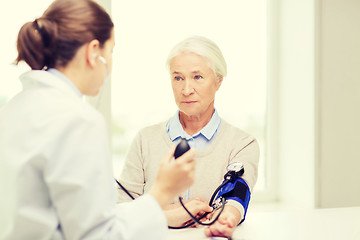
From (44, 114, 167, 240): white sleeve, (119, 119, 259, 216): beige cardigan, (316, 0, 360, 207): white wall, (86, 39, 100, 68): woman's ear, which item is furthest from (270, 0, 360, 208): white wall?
(44, 114, 167, 240): white sleeve

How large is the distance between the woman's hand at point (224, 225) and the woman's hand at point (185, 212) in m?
0.09

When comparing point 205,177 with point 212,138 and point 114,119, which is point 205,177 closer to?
point 212,138

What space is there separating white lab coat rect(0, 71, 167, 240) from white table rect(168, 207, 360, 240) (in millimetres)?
545

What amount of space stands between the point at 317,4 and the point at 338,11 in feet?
0.51

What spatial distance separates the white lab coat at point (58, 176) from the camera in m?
0.79

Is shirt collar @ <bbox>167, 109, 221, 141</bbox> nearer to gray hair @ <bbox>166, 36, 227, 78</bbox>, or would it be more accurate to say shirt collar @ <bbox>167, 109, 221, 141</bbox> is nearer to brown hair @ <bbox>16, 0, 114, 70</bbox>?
gray hair @ <bbox>166, 36, 227, 78</bbox>

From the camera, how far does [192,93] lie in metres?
1.54

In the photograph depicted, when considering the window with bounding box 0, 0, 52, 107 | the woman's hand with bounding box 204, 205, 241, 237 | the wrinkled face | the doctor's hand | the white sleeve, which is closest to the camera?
the white sleeve

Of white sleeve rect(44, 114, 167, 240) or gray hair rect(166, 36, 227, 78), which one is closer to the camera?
white sleeve rect(44, 114, 167, 240)

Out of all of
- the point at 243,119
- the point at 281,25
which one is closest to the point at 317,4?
the point at 281,25

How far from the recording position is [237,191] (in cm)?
148

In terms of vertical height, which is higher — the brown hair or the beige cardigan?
the brown hair

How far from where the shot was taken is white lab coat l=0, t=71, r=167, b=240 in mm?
787

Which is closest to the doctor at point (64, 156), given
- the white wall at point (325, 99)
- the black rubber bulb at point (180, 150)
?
the black rubber bulb at point (180, 150)
